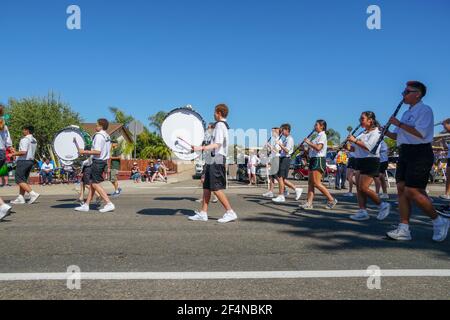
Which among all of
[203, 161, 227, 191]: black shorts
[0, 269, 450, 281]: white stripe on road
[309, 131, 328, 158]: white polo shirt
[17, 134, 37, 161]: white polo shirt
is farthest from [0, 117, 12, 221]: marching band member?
[309, 131, 328, 158]: white polo shirt

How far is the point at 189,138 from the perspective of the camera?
22.8 feet

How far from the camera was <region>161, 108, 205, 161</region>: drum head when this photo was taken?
6762 mm

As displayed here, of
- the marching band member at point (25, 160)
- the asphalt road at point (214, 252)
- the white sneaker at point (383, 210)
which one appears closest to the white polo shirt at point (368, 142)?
the white sneaker at point (383, 210)

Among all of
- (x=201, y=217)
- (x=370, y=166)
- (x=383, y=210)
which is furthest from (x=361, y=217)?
(x=201, y=217)

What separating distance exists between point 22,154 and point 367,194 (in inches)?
291

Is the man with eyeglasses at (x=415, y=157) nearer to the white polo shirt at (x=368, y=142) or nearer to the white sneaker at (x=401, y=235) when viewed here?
the white sneaker at (x=401, y=235)

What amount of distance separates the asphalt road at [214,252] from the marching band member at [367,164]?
355 millimetres

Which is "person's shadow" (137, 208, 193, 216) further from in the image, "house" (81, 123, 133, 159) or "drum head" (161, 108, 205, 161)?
"house" (81, 123, 133, 159)

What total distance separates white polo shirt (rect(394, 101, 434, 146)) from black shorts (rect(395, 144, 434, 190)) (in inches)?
3.2

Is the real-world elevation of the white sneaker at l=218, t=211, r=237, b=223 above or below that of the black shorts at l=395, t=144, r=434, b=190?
below

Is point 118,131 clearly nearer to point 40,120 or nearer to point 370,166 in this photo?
point 40,120
